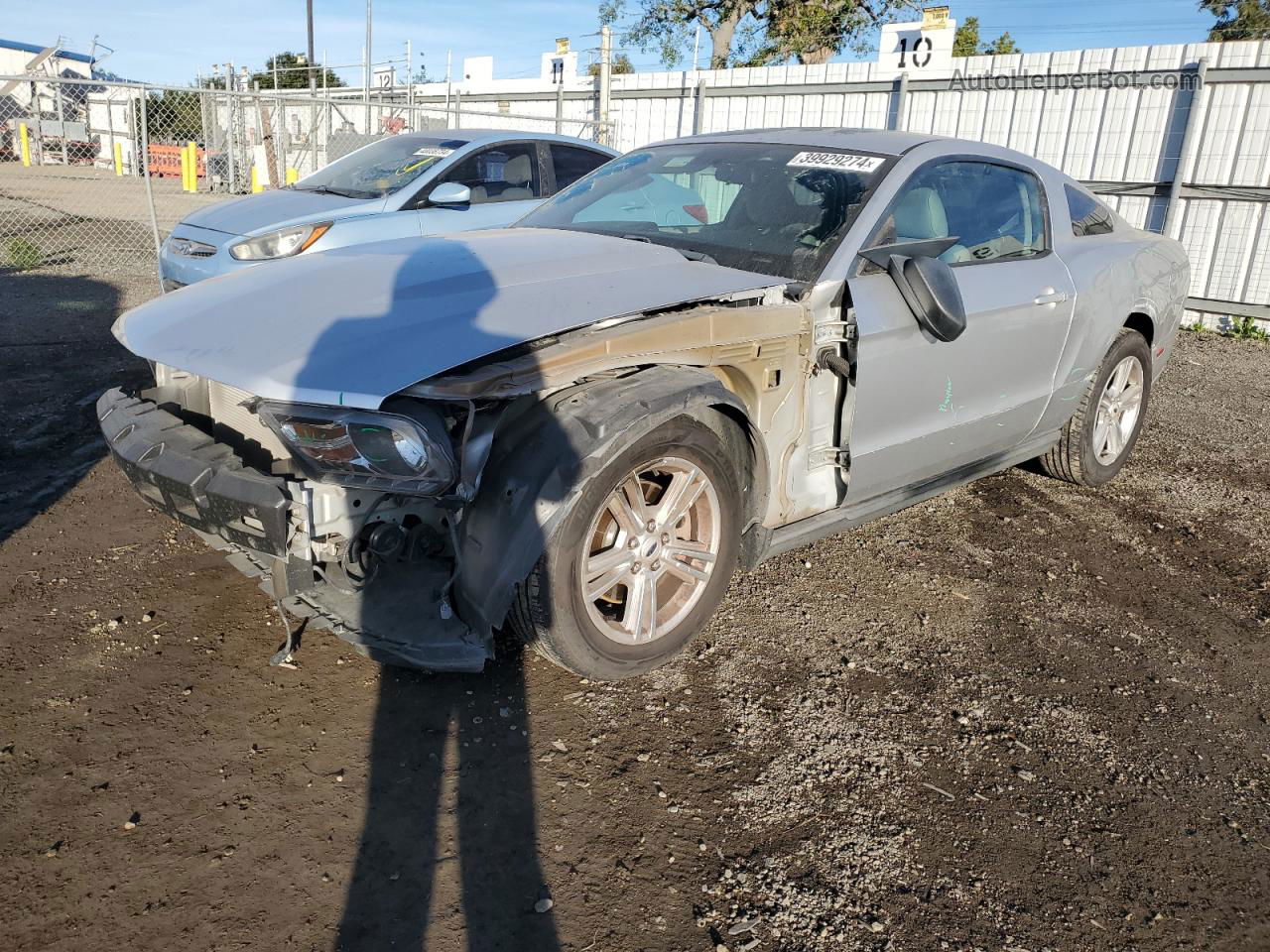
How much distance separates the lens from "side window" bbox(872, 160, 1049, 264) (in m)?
3.79

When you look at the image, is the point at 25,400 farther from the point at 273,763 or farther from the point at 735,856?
the point at 735,856

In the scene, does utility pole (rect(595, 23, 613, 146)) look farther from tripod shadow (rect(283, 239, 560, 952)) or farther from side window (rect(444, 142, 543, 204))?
tripod shadow (rect(283, 239, 560, 952))

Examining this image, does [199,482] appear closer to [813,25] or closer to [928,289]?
[928,289]

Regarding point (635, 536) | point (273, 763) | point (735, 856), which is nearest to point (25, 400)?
point (273, 763)

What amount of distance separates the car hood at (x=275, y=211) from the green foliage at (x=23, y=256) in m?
4.59

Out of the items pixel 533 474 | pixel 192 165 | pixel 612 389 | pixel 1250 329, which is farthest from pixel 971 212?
pixel 192 165

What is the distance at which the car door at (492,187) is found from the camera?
7.48m

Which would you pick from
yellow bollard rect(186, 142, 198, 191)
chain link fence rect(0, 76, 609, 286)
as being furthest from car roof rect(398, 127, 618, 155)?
yellow bollard rect(186, 142, 198, 191)

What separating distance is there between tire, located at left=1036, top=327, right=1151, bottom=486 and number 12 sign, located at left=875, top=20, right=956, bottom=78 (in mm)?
7672

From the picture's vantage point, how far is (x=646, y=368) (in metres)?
2.98

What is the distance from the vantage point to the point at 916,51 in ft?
38.4

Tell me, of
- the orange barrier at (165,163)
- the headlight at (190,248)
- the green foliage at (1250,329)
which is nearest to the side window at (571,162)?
the headlight at (190,248)

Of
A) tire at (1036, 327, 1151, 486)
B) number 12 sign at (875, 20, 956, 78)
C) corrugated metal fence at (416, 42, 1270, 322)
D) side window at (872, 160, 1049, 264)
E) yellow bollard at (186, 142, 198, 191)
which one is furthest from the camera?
yellow bollard at (186, 142, 198, 191)

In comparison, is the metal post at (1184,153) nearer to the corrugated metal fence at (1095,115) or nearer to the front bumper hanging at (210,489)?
the corrugated metal fence at (1095,115)
